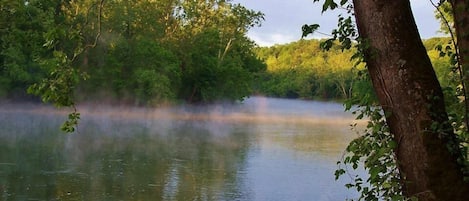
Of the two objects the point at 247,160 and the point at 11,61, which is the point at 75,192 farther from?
the point at 11,61

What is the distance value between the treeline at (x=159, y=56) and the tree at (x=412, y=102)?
2279 cm

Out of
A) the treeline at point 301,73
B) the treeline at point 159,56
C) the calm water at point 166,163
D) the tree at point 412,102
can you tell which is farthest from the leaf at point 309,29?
the treeline at point 301,73

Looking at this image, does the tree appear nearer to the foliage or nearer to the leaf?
the leaf

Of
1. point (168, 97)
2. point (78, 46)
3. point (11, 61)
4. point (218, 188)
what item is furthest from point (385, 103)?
point (168, 97)

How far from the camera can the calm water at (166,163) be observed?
28.5ft

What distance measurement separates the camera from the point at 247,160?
12.6 meters

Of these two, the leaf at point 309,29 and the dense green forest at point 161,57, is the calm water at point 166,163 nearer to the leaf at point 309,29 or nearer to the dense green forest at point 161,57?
the leaf at point 309,29

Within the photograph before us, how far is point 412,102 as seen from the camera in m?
1.81

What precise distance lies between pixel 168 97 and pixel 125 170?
21.3 meters

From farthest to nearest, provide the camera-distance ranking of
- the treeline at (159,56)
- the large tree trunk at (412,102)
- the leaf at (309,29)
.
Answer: the treeline at (159,56) < the leaf at (309,29) < the large tree trunk at (412,102)

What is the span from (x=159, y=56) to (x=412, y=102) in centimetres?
3018

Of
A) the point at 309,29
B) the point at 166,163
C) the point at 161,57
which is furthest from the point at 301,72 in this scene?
the point at 309,29

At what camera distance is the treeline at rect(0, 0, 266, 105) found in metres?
26.9

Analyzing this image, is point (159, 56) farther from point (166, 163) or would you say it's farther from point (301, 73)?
point (301, 73)
